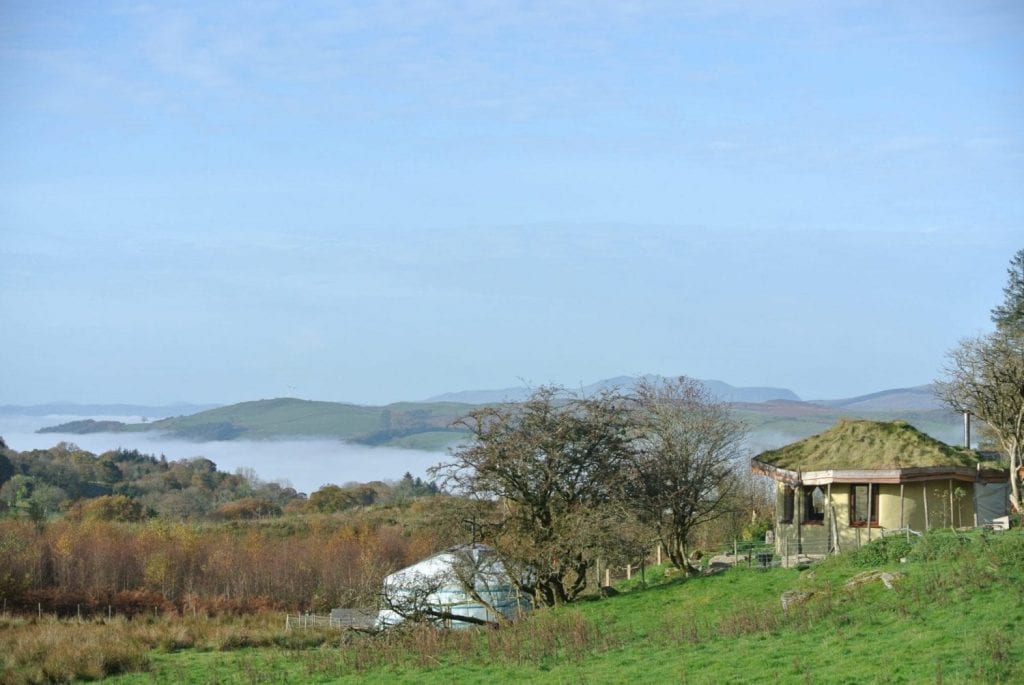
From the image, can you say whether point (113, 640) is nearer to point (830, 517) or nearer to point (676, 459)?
point (676, 459)

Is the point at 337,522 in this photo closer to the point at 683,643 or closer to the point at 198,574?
the point at 198,574

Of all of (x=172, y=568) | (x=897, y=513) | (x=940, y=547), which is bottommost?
(x=172, y=568)

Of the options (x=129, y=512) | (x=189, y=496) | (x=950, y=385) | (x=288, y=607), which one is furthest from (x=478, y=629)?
(x=189, y=496)

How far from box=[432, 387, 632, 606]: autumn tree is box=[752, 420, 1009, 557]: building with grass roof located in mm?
5599

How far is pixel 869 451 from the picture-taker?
1346 inches

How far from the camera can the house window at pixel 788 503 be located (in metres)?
35.4

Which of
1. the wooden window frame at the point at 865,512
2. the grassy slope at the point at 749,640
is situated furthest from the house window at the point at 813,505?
the grassy slope at the point at 749,640

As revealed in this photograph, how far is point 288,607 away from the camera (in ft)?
177

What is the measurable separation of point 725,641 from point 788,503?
49.0ft

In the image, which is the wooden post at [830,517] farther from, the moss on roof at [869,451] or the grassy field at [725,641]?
the grassy field at [725,641]

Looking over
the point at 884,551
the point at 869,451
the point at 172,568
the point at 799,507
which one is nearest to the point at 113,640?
the point at 799,507

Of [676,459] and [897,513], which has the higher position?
[676,459]

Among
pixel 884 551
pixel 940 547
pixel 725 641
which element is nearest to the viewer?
pixel 725 641

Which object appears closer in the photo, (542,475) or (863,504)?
(542,475)
